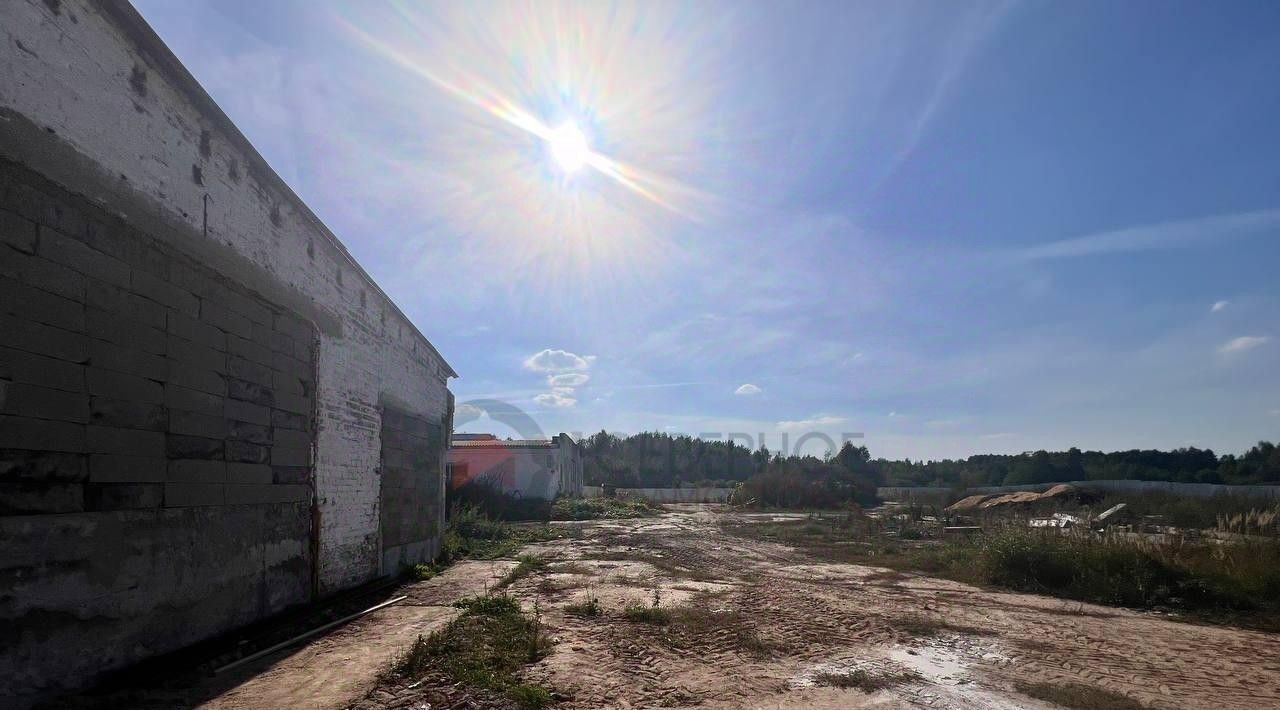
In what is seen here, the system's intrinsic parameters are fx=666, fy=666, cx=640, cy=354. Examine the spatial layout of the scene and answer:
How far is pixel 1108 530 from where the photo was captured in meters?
10.7

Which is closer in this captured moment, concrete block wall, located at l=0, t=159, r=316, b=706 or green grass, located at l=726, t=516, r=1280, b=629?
concrete block wall, located at l=0, t=159, r=316, b=706

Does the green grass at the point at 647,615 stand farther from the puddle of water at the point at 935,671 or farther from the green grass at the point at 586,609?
the puddle of water at the point at 935,671

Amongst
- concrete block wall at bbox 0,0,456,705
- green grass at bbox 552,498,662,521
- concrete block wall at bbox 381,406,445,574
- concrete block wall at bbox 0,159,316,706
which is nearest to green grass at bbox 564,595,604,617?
concrete block wall at bbox 0,0,456,705

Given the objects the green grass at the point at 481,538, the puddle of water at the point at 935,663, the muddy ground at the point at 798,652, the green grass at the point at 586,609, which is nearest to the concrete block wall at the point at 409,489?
the green grass at the point at 481,538

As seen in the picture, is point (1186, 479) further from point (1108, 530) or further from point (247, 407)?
point (247, 407)

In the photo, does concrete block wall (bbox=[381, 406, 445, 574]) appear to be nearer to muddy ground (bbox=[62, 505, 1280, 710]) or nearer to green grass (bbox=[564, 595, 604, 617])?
muddy ground (bbox=[62, 505, 1280, 710])

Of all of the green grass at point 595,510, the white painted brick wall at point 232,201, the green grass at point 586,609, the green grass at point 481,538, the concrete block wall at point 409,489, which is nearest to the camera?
the white painted brick wall at point 232,201

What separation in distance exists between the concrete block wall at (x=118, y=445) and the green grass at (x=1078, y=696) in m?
6.25

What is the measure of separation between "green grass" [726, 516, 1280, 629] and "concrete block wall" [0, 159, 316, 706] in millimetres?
9609

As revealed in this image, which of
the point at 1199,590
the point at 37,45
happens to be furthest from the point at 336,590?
the point at 1199,590

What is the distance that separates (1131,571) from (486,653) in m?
8.21

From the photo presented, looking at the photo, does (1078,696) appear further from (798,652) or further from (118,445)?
(118,445)

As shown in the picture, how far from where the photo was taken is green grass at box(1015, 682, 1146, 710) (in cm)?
435

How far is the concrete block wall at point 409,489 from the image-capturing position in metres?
9.97
